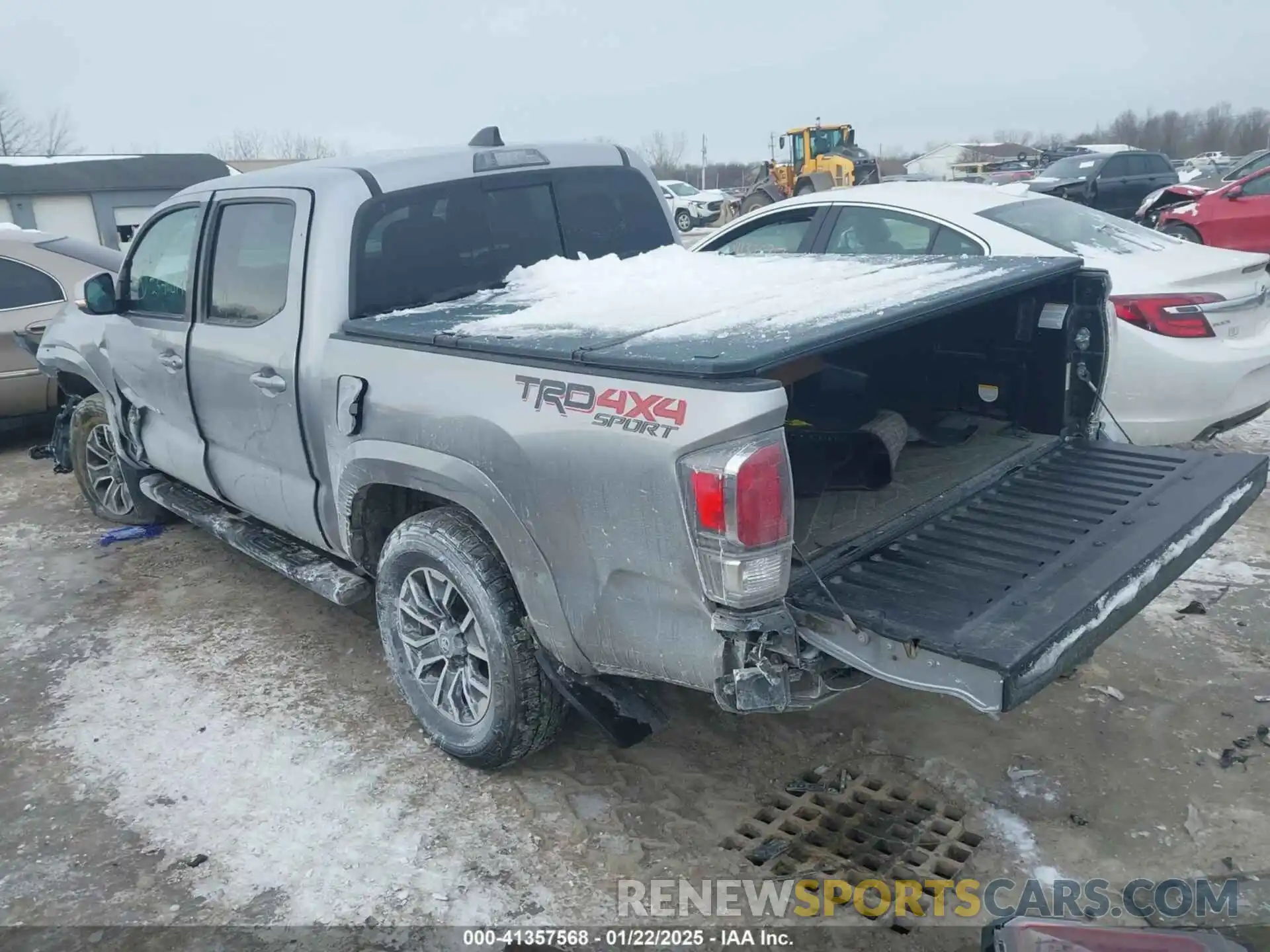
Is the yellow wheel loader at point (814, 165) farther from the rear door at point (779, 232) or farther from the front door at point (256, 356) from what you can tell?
the front door at point (256, 356)

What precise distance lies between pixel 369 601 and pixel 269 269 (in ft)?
5.94

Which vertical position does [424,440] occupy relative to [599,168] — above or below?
below

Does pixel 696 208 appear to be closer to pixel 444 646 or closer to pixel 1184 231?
pixel 1184 231

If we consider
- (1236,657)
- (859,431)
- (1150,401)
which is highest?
(859,431)

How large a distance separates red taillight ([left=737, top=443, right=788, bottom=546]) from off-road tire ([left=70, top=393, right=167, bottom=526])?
4563mm

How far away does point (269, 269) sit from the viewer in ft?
12.8

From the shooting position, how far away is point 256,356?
3.88m

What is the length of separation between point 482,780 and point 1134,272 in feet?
14.1

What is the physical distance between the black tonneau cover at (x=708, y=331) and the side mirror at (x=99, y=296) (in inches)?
80.8

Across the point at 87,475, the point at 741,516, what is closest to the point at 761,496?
the point at 741,516

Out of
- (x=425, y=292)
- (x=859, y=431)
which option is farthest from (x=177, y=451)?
(x=859, y=431)

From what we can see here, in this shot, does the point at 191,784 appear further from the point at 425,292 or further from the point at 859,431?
the point at 859,431

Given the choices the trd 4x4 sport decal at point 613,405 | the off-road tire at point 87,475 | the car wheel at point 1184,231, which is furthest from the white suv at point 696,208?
the trd 4x4 sport decal at point 613,405

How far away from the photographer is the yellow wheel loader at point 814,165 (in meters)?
23.2
